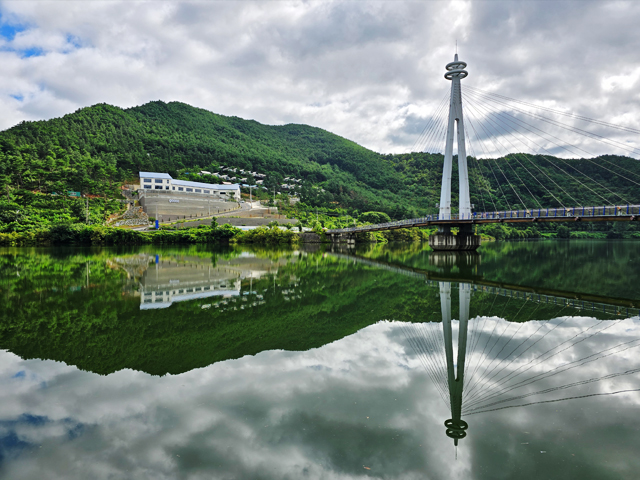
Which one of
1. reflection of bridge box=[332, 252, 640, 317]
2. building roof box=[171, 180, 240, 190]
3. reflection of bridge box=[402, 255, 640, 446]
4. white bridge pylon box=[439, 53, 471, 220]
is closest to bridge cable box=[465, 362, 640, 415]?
reflection of bridge box=[402, 255, 640, 446]

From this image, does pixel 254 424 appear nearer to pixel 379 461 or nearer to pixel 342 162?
pixel 379 461

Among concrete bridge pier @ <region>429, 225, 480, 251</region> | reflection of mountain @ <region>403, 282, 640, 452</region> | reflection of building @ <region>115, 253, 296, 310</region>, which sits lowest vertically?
reflection of mountain @ <region>403, 282, 640, 452</region>

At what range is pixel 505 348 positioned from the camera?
6.14 meters

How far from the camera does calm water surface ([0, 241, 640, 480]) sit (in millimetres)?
3107

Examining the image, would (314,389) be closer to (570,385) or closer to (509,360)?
(509,360)

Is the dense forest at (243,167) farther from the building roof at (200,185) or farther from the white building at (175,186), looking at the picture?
the building roof at (200,185)

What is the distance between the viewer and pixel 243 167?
9031 centimetres

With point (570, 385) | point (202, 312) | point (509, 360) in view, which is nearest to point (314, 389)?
point (509, 360)

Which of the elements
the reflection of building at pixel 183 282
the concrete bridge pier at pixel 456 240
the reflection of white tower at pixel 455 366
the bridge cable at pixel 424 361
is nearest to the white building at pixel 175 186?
the concrete bridge pier at pixel 456 240

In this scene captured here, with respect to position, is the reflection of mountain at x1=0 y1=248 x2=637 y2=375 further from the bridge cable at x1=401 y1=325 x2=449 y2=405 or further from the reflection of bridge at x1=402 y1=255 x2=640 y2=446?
the bridge cable at x1=401 y1=325 x2=449 y2=405

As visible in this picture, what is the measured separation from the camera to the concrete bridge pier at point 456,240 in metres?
31.0

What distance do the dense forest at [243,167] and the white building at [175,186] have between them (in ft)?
15.2

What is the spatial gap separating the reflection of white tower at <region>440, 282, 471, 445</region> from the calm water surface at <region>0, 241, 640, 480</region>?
0.03 metres

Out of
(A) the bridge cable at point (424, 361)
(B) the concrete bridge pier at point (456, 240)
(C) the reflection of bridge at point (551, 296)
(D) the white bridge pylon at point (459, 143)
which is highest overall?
(D) the white bridge pylon at point (459, 143)
